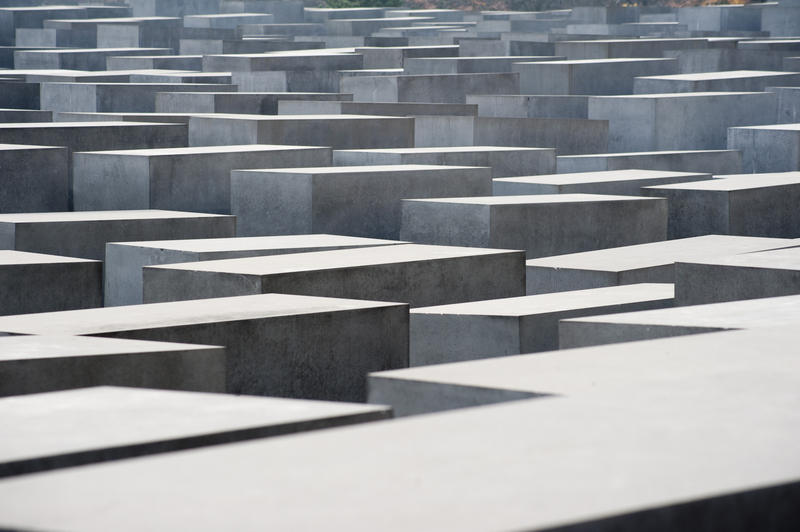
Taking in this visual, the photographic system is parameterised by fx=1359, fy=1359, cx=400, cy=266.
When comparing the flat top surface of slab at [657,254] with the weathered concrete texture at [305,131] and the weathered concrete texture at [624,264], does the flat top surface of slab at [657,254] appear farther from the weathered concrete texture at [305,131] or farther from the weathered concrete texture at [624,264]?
the weathered concrete texture at [305,131]

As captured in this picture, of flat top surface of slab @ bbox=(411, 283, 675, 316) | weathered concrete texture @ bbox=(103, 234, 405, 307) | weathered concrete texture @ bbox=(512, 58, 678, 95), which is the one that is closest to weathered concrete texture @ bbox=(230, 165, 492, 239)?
weathered concrete texture @ bbox=(103, 234, 405, 307)

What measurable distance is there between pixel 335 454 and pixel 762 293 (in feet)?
14.2

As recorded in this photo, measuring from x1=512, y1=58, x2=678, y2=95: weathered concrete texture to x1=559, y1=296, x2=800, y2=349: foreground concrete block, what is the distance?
14.8 metres

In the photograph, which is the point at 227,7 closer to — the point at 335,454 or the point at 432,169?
the point at 432,169

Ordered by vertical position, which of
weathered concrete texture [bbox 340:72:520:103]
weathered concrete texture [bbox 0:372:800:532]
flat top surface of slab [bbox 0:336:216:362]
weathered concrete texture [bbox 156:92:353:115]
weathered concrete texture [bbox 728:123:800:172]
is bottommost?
flat top surface of slab [bbox 0:336:216:362]

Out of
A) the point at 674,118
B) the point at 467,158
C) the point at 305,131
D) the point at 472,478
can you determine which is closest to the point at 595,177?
the point at 467,158

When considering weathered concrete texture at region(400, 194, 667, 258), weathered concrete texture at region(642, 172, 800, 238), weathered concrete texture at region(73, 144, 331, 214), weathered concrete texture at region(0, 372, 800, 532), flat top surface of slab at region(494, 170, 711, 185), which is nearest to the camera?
weathered concrete texture at region(0, 372, 800, 532)

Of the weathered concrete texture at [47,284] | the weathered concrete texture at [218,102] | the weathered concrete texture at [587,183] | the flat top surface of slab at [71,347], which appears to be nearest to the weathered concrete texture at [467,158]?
the weathered concrete texture at [587,183]

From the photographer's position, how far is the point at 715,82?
18.7 meters

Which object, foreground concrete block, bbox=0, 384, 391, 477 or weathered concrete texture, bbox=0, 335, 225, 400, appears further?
weathered concrete texture, bbox=0, 335, 225, 400

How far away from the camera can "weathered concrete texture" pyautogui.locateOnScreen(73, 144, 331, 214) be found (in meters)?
12.1

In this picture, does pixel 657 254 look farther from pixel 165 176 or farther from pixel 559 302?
pixel 165 176

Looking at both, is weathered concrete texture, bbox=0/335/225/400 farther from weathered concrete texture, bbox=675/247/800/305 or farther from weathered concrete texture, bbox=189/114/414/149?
weathered concrete texture, bbox=189/114/414/149

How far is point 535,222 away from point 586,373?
6889 millimetres
